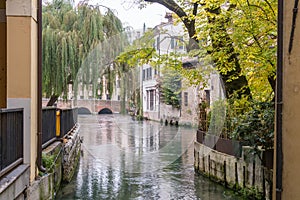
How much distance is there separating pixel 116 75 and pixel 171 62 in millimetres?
3562

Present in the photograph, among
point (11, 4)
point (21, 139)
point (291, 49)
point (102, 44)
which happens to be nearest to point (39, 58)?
point (11, 4)

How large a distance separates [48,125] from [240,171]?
3.83m

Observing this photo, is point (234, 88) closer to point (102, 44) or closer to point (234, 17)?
point (234, 17)

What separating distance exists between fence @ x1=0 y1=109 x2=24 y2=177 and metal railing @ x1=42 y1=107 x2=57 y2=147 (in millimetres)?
1892

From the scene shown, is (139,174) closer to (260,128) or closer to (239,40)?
(260,128)

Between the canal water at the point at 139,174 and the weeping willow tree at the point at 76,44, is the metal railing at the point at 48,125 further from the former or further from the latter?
the weeping willow tree at the point at 76,44

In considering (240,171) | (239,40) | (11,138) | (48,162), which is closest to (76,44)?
(239,40)

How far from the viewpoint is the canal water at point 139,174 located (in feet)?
22.1

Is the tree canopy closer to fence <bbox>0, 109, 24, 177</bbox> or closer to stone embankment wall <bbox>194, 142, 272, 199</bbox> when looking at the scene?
stone embankment wall <bbox>194, 142, 272, 199</bbox>

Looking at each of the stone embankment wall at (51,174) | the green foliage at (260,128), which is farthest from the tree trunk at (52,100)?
the green foliage at (260,128)

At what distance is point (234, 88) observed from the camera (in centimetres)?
852

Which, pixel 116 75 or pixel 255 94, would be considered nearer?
pixel 255 94

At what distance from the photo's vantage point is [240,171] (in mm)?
6660

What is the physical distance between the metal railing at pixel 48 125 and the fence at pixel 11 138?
189 centimetres
